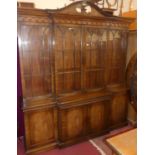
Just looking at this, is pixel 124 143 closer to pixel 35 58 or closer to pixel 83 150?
pixel 83 150

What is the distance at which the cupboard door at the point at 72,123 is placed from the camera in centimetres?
267

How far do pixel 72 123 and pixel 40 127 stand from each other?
0.51m

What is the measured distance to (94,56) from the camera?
2.91 m

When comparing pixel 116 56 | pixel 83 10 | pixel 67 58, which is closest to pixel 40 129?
pixel 67 58

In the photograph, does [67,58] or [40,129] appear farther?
[67,58]

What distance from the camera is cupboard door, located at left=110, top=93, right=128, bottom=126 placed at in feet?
10.5

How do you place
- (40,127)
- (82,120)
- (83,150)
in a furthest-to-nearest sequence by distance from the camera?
(82,120) < (83,150) < (40,127)

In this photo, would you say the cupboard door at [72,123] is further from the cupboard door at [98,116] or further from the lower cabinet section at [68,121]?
the cupboard door at [98,116]

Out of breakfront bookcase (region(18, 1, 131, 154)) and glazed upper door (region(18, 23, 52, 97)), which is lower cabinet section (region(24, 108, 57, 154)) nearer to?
breakfront bookcase (region(18, 1, 131, 154))

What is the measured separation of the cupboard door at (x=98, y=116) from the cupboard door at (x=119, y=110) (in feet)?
0.50

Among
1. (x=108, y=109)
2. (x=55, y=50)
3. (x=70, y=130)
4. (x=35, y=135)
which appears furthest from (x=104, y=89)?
(x=35, y=135)

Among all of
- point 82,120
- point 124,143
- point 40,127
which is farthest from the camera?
point 82,120

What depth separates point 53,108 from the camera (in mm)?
2605

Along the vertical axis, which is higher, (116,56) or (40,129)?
(116,56)
